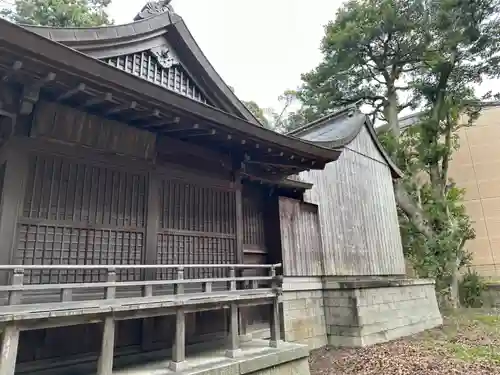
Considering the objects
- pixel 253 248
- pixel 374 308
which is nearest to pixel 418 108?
pixel 374 308

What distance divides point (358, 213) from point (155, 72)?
7170 millimetres

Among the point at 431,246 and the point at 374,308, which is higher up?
the point at 431,246

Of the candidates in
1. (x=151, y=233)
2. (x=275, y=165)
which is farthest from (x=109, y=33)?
(x=275, y=165)

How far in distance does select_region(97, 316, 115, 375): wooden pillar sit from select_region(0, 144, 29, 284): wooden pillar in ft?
5.02

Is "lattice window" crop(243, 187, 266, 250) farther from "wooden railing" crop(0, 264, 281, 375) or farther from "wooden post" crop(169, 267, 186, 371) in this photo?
"wooden post" crop(169, 267, 186, 371)

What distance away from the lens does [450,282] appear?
48.1ft

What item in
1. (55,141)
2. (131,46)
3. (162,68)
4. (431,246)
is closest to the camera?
(55,141)

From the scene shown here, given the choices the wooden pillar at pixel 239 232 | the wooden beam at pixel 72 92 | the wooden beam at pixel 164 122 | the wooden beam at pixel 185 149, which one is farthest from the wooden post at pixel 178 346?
the wooden beam at pixel 72 92

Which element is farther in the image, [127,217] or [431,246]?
[431,246]

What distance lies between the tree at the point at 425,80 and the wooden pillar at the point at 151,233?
485 inches

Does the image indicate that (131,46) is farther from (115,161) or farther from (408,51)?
(408,51)

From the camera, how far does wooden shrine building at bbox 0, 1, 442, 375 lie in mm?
3775

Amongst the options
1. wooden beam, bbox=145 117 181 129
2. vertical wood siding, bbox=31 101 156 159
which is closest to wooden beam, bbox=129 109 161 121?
wooden beam, bbox=145 117 181 129

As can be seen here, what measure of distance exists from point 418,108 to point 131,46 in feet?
55.9
